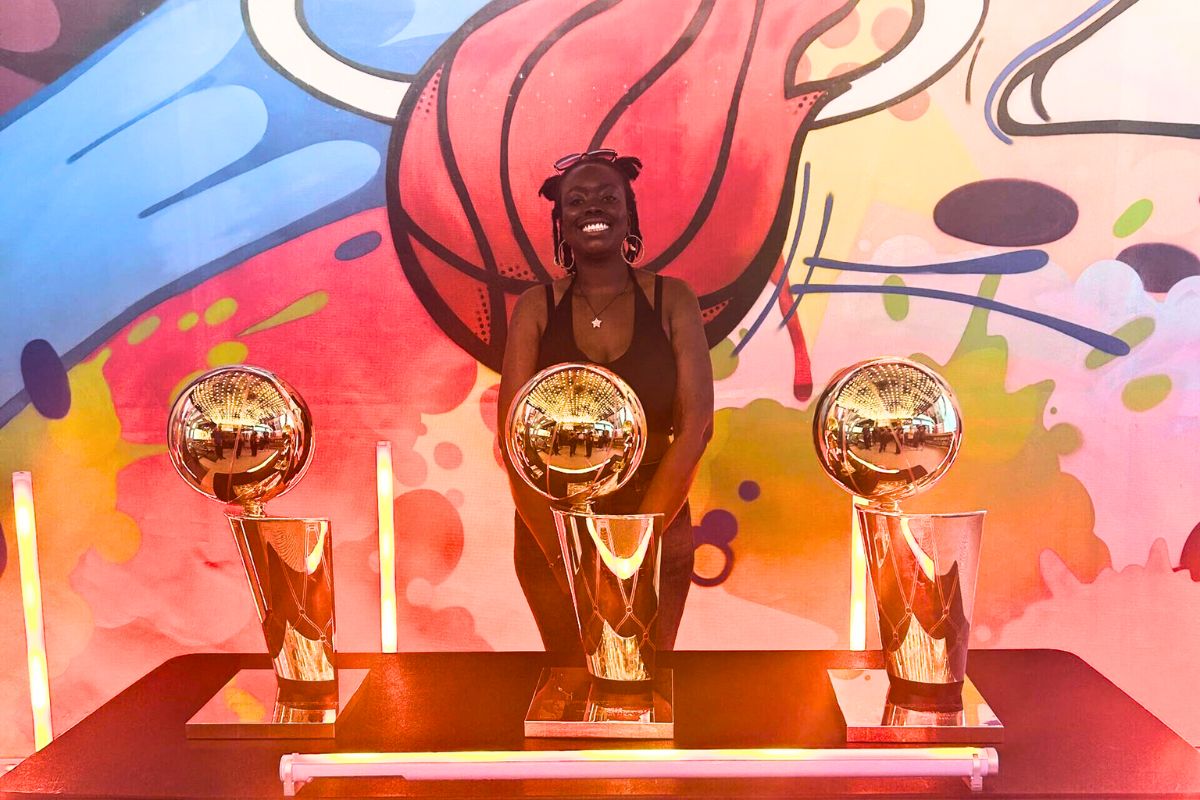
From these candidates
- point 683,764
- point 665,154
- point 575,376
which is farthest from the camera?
point 665,154

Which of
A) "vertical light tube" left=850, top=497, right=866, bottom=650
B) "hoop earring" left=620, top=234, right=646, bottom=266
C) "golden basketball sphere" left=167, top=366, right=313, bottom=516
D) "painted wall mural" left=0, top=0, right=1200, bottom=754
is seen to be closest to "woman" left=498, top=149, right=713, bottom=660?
"hoop earring" left=620, top=234, right=646, bottom=266

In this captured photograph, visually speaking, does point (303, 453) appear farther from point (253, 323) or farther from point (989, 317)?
point (989, 317)

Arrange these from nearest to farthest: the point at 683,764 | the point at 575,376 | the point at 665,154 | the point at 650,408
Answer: the point at 683,764 < the point at 575,376 < the point at 650,408 < the point at 665,154

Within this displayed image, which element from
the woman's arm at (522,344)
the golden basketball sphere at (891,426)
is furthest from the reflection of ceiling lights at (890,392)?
the woman's arm at (522,344)

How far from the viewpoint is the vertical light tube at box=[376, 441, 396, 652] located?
2.75 metres

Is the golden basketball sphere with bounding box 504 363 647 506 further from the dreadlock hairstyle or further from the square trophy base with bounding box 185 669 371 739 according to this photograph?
the dreadlock hairstyle

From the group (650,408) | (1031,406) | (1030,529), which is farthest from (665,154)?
(1030,529)

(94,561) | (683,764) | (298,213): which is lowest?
(94,561)

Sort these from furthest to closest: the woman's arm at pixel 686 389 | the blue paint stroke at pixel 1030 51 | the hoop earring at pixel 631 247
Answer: the blue paint stroke at pixel 1030 51 < the hoop earring at pixel 631 247 < the woman's arm at pixel 686 389

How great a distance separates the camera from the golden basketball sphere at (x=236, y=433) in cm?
100

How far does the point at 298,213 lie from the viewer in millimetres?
2707

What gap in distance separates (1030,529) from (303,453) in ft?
7.57

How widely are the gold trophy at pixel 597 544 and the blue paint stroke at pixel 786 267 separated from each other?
5.81ft

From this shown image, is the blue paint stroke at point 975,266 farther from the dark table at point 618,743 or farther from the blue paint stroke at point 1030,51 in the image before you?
the dark table at point 618,743
